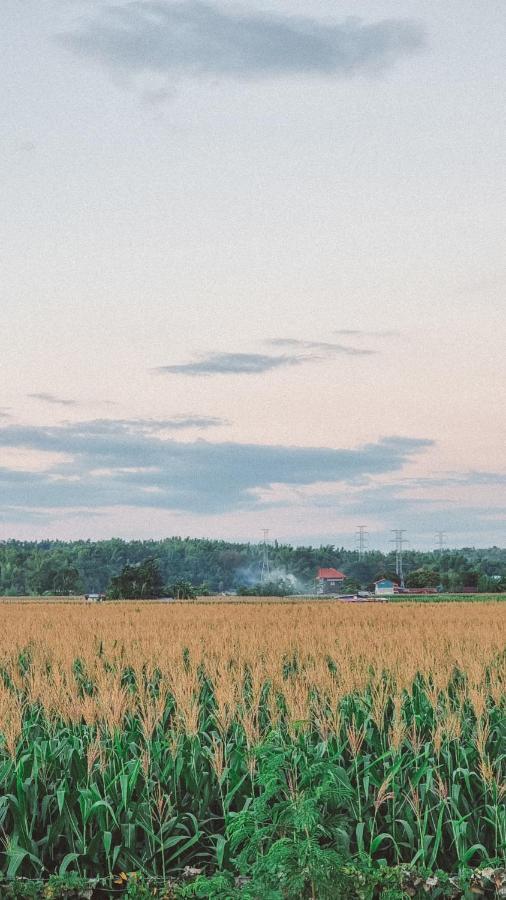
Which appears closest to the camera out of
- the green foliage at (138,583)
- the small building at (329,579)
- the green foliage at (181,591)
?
the green foliage at (138,583)

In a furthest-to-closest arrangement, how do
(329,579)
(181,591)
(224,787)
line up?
1. (329,579)
2. (181,591)
3. (224,787)

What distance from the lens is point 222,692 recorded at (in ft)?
31.5

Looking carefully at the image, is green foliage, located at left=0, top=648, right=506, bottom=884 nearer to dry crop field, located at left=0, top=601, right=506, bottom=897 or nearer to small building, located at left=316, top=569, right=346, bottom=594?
dry crop field, located at left=0, top=601, right=506, bottom=897

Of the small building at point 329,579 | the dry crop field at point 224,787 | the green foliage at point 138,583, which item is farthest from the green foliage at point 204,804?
the small building at point 329,579

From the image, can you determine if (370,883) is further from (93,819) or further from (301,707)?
(93,819)

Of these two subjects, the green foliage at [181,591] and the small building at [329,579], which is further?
the small building at [329,579]

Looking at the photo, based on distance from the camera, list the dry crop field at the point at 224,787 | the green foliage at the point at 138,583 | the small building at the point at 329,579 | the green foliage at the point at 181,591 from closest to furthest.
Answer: the dry crop field at the point at 224,787
the green foliage at the point at 138,583
the green foliage at the point at 181,591
the small building at the point at 329,579

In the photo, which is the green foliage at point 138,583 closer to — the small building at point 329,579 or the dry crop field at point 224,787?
the dry crop field at point 224,787

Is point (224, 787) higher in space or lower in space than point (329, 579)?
lower

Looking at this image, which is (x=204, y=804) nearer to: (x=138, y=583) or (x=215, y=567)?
(x=138, y=583)

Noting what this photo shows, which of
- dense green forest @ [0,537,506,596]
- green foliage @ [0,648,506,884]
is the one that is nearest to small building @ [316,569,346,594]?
dense green forest @ [0,537,506,596]

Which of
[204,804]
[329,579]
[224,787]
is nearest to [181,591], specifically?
[224,787]

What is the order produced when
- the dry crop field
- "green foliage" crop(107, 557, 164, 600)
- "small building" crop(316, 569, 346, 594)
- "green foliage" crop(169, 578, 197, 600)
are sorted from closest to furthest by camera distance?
the dry crop field, "green foliage" crop(107, 557, 164, 600), "green foliage" crop(169, 578, 197, 600), "small building" crop(316, 569, 346, 594)

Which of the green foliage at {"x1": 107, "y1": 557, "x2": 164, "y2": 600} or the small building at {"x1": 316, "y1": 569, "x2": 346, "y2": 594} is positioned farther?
the small building at {"x1": 316, "y1": 569, "x2": 346, "y2": 594}
